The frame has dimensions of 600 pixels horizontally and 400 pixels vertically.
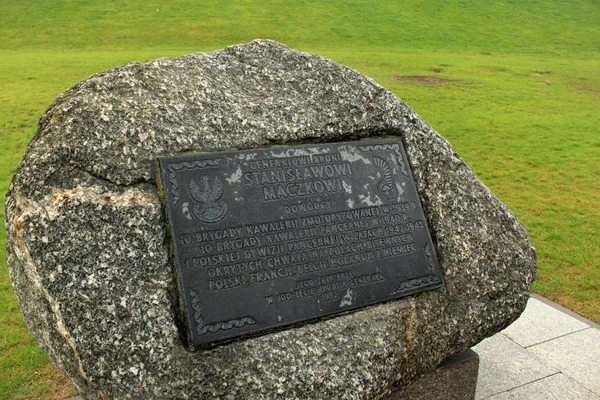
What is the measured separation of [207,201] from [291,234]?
53 centimetres

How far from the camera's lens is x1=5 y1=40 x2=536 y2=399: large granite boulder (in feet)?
8.88

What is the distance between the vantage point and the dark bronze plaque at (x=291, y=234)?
2.96m

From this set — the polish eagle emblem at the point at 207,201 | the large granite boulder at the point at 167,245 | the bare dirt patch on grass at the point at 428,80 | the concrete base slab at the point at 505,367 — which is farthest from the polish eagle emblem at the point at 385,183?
the bare dirt patch on grass at the point at 428,80

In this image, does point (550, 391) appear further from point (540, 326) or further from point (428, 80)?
point (428, 80)

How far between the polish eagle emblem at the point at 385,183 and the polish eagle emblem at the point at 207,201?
1.08 m

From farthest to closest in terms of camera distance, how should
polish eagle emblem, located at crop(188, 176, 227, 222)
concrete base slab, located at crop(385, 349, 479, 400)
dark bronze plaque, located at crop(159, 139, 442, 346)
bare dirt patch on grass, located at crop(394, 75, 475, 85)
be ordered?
bare dirt patch on grass, located at crop(394, 75, 475, 85), concrete base slab, located at crop(385, 349, 479, 400), polish eagle emblem, located at crop(188, 176, 227, 222), dark bronze plaque, located at crop(159, 139, 442, 346)

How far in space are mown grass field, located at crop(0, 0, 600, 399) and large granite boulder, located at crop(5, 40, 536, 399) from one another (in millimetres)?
1800

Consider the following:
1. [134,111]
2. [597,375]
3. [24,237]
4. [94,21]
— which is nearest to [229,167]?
[134,111]

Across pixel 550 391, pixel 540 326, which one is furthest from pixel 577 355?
pixel 550 391

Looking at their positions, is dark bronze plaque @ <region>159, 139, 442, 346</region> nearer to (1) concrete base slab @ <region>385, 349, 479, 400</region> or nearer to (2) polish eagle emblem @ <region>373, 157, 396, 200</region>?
(2) polish eagle emblem @ <region>373, 157, 396, 200</region>

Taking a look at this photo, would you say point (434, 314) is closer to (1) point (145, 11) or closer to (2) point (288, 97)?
(2) point (288, 97)

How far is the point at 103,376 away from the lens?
2.62 metres

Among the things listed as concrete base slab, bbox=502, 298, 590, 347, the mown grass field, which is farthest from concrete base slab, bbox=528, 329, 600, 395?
the mown grass field

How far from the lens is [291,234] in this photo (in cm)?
324
